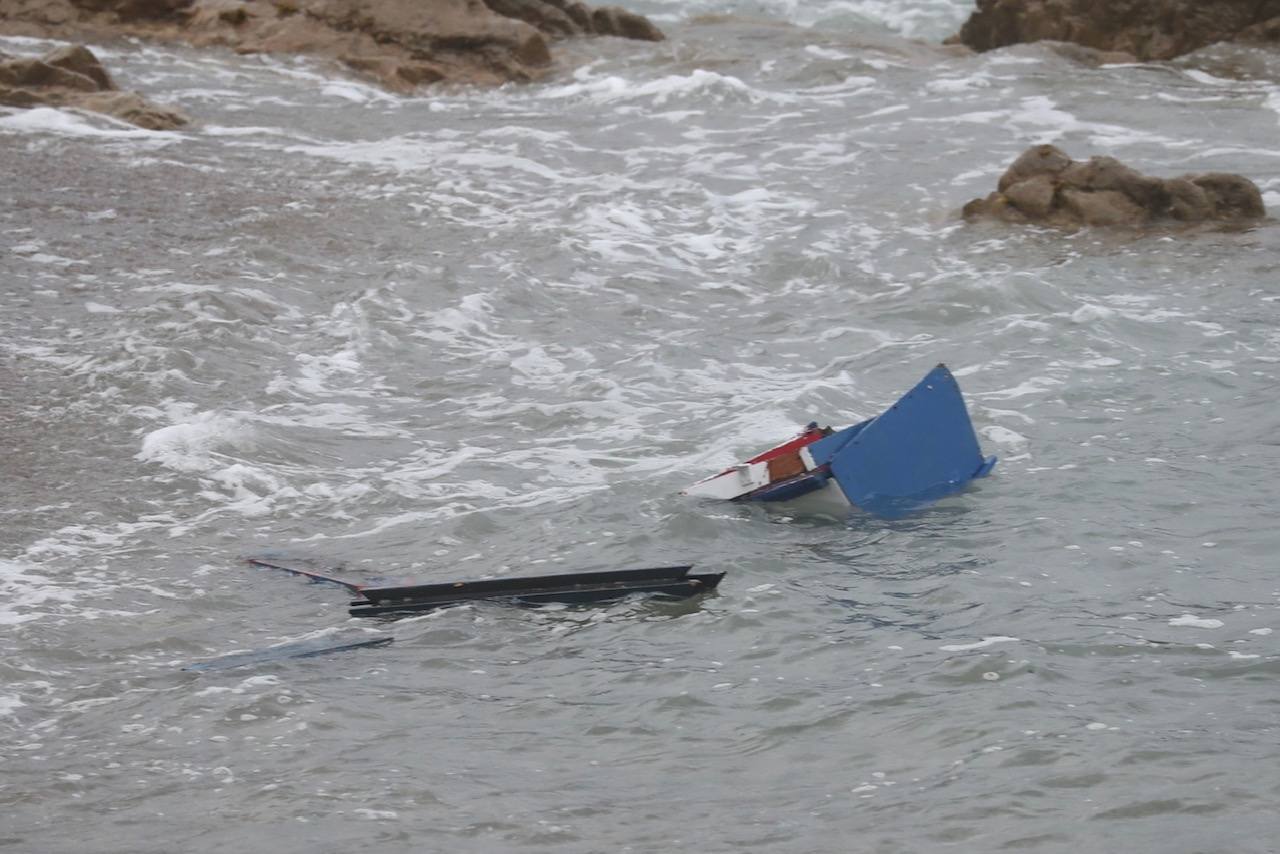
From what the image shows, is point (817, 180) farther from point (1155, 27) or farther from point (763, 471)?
point (763, 471)

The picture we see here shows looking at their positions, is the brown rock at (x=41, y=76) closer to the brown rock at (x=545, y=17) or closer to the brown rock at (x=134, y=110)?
the brown rock at (x=134, y=110)

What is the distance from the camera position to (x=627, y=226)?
44.3ft

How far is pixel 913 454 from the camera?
25.6ft

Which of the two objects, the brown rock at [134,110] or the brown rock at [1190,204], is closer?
the brown rock at [1190,204]

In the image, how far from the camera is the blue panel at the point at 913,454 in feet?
25.1

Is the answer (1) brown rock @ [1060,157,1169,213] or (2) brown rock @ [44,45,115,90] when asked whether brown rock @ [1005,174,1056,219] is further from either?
(2) brown rock @ [44,45,115,90]

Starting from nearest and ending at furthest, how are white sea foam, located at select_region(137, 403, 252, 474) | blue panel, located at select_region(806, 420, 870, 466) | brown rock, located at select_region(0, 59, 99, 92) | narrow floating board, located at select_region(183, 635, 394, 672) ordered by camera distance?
1. narrow floating board, located at select_region(183, 635, 394, 672)
2. blue panel, located at select_region(806, 420, 870, 466)
3. white sea foam, located at select_region(137, 403, 252, 474)
4. brown rock, located at select_region(0, 59, 99, 92)

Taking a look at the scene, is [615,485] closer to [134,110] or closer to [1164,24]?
[134,110]


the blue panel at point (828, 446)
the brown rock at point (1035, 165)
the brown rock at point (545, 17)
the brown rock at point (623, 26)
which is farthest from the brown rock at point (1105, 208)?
the brown rock at point (545, 17)

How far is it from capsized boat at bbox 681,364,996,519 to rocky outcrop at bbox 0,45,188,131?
934 cm

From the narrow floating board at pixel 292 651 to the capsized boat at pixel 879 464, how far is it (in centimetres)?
206

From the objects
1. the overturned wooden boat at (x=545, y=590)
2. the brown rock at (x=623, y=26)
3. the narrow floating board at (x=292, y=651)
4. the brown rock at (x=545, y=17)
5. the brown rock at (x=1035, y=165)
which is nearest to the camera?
the narrow floating board at (x=292, y=651)

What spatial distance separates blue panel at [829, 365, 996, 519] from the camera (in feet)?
25.1

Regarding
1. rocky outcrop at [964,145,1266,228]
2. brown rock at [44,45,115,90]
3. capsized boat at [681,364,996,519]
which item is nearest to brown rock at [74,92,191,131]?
brown rock at [44,45,115,90]
